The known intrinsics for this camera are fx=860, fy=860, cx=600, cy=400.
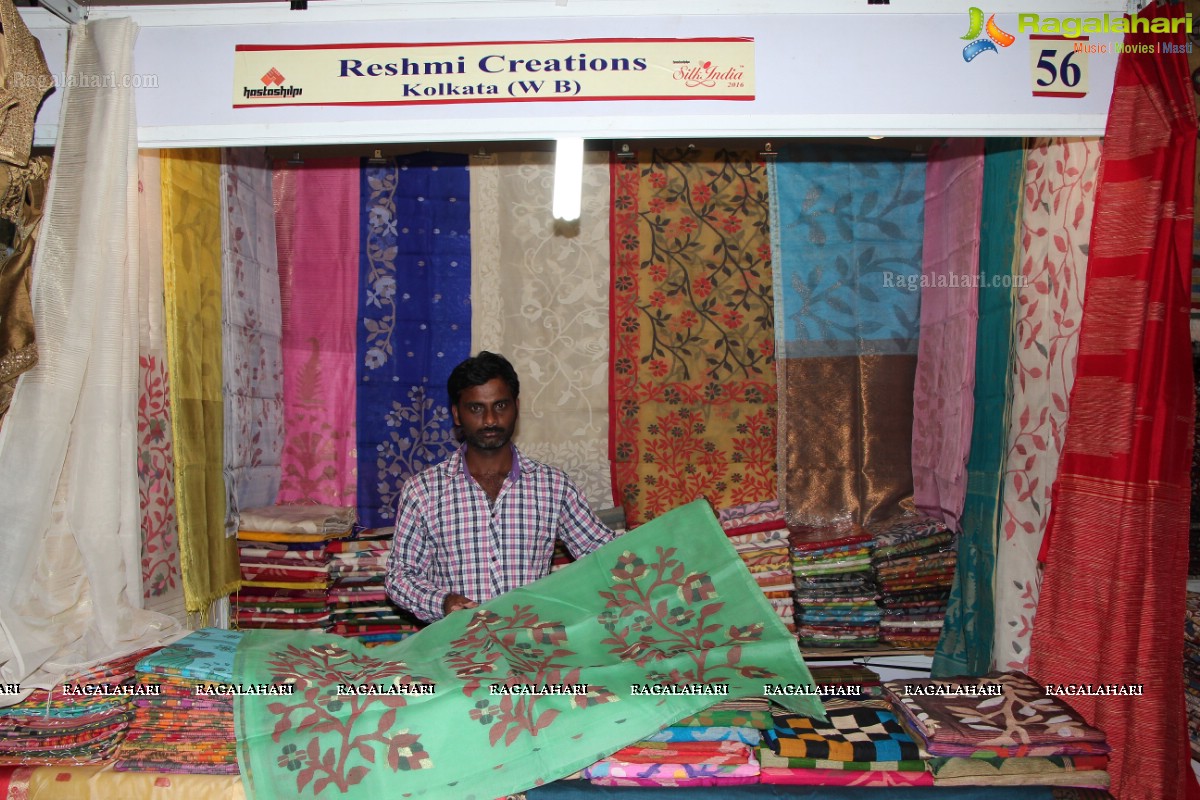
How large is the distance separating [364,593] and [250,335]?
1.23 m

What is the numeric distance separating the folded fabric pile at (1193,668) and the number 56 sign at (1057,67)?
5.78 feet

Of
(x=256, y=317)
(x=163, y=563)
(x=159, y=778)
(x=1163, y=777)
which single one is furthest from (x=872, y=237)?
(x=159, y=778)

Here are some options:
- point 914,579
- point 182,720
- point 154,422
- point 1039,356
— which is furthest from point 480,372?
point 914,579

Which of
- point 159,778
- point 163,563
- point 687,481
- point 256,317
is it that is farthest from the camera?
point 687,481

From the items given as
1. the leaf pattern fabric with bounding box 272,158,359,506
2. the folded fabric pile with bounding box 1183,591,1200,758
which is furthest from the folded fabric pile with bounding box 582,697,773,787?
the leaf pattern fabric with bounding box 272,158,359,506

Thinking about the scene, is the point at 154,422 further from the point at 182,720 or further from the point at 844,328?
the point at 844,328

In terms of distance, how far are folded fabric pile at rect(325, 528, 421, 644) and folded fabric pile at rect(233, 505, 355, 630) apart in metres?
0.04

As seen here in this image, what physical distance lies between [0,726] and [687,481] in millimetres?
2745

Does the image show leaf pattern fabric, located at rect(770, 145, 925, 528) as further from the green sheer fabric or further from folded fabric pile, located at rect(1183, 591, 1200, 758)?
folded fabric pile, located at rect(1183, 591, 1200, 758)

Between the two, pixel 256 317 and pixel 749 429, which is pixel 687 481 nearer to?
pixel 749 429

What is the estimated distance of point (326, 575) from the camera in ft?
12.4

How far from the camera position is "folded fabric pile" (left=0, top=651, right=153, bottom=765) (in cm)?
189

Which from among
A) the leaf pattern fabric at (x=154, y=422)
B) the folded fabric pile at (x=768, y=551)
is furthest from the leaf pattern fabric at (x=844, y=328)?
the leaf pattern fabric at (x=154, y=422)

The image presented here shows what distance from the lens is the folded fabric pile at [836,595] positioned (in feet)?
12.4
